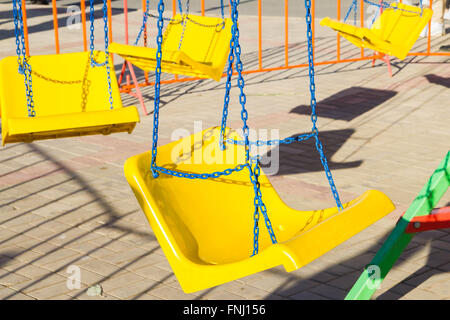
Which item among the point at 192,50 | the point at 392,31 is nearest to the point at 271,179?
the point at 192,50

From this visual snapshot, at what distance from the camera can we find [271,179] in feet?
21.6

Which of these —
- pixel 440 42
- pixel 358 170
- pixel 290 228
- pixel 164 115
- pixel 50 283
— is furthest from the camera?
pixel 440 42

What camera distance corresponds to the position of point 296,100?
9.56 meters

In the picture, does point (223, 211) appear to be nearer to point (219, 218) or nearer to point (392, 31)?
point (219, 218)

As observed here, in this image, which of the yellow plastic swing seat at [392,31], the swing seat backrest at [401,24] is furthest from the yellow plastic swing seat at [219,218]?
the swing seat backrest at [401,24]

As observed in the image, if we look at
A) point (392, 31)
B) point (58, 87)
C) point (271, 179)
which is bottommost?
point (271, 179)

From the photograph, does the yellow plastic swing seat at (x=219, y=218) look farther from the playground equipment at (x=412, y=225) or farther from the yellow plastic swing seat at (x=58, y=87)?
the yellow plastic swing seat at (x=58, y=87)

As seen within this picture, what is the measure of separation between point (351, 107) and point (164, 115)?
2.13m

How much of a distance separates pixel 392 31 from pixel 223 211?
622cm

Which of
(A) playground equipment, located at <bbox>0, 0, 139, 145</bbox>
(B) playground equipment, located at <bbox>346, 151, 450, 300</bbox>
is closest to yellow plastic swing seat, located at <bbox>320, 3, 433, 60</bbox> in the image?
(A) playground equipment, located at <bbox>0, 0, 139, 145</bbox>

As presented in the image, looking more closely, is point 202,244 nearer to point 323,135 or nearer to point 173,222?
point 173,222

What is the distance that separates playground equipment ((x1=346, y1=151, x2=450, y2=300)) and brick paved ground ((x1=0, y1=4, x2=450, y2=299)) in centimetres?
60

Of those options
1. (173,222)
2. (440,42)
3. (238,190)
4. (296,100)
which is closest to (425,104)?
(296,100)

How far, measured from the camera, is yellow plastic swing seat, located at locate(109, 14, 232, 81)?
742cm
